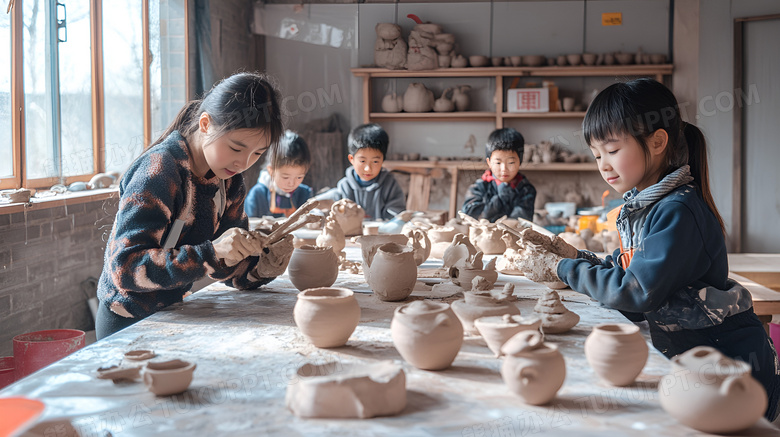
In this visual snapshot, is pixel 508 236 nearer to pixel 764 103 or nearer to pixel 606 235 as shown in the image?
pixel 606 235

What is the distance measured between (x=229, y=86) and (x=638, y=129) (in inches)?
51.6

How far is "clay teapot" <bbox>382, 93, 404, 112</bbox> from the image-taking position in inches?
275

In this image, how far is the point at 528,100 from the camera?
6727 millimetres

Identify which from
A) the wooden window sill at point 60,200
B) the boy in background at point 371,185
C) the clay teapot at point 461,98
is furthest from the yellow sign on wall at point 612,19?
the wooden window sill at point 60,200

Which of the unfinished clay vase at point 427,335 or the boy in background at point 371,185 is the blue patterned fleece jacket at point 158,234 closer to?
the unfinished clay vase at point 427,335

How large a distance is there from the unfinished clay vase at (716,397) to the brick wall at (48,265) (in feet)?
10.8

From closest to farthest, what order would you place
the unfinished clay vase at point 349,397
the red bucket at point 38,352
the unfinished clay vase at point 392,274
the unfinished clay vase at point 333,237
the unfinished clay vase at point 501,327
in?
the unfinished clay vase at point 349,397
the unfinished clay vase at point 501,327
the unfinished clay vase at point 392,274
the red bucket at point 38,352
the unfinished clay vase at point 333,237

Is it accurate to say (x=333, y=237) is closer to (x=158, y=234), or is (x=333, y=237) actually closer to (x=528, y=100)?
(x=158, y=234)

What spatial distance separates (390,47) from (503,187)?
3.00 metres

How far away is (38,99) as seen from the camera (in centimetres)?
385

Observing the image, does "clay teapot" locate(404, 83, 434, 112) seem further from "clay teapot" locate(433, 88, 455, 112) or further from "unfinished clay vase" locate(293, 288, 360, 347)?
"unfinished clay vase" locate(293, 288, 360, 347)

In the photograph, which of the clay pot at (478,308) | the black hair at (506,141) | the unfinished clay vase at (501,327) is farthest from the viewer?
the black hair at (506,141)

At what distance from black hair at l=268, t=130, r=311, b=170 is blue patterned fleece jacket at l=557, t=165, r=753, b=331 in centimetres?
245

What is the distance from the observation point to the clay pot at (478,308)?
161 centimetres
